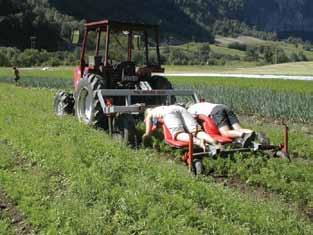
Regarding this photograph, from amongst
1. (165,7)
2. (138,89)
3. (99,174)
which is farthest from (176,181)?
(165,7)

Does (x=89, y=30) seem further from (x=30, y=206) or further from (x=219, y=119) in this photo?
(x=30, y=206)

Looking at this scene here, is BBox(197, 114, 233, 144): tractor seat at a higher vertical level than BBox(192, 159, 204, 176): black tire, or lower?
higher

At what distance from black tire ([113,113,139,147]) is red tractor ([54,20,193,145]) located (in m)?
0.02

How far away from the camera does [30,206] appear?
22.5 ft

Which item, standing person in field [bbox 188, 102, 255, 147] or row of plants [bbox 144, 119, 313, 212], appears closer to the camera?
row of plants [bbox 144, 119, 313, 212]

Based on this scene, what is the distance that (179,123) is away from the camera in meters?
10.1

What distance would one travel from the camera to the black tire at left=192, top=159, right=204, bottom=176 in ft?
28.5

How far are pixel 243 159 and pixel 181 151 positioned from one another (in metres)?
1.46

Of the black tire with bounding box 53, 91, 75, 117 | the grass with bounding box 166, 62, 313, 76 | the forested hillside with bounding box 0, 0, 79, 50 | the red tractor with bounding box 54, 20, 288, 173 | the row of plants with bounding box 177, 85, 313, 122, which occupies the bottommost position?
the grass with bounding box 166, 62, 313, 76

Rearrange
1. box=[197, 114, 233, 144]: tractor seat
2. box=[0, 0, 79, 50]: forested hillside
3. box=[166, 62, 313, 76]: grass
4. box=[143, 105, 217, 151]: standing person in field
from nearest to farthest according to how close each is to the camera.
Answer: box=[143, 105, 217, 151]: standing person in field → box=[197, 114, 233, 144]: tractor seat → box=[166, 62, 313, 76]: grass → box=[0, 0, 79, 50]: forested hillside

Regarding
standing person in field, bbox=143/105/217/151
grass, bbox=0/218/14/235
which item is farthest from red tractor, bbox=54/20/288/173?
grass, bbox=0/218/14/235

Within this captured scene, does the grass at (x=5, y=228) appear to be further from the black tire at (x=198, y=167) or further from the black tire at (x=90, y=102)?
the black tire at (x=90, y=102)

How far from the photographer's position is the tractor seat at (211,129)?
976 centimetres

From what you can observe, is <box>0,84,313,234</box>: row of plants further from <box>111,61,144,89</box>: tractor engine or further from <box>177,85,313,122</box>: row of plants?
<box>177,85,313,122</box>: row of plants
